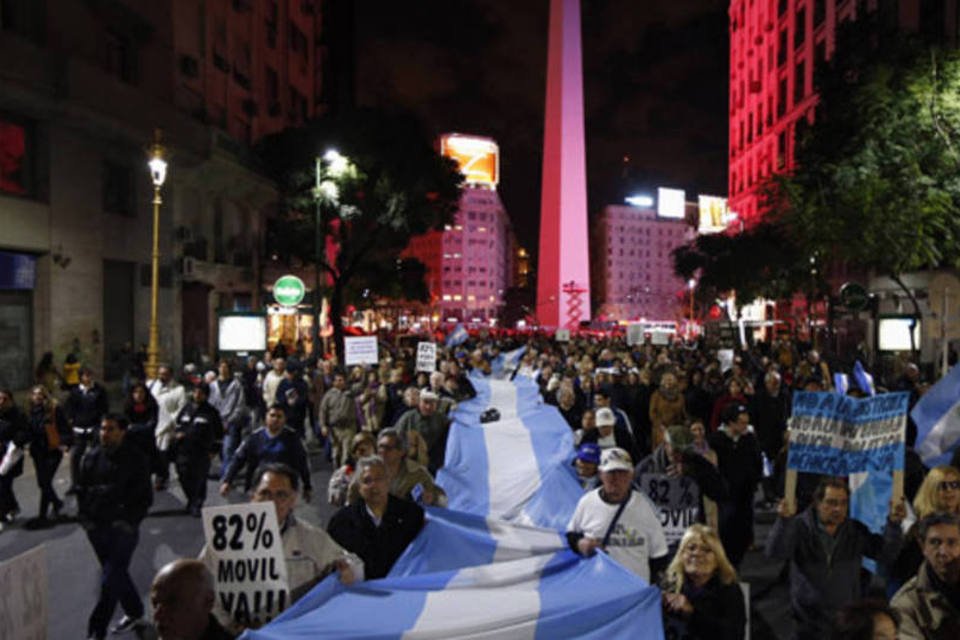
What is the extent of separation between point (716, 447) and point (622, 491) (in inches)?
122

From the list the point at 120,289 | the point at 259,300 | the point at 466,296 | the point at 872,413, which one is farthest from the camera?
the point at 466,296

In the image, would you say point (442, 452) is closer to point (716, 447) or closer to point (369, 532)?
point (716, 447)

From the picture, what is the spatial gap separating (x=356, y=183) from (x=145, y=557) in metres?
30.7

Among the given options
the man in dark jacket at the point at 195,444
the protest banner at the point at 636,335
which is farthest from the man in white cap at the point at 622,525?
the protest banner at the point at 636,335

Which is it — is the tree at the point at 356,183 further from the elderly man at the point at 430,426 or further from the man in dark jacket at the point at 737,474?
the man in dark jacket at the point at 737,474

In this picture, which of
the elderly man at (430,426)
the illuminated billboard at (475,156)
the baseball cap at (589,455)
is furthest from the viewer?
the illuminated billboard at (475,156)

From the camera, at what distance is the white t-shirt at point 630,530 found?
18.0ft

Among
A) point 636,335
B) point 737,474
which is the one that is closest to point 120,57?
point 636,335

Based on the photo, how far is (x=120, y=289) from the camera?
86.4ft

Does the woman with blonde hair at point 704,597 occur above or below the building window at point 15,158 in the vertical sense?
below

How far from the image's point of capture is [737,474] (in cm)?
820

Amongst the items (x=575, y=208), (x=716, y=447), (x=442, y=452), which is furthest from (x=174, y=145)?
(x=575, y=208)

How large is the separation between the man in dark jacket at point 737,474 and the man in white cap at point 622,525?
2.45m

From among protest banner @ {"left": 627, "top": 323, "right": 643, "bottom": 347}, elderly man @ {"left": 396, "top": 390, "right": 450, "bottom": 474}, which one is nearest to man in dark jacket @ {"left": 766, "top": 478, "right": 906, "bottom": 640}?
elderly man @ {"left": 396, "top": 390, "right": 450, "bottom": 474}
